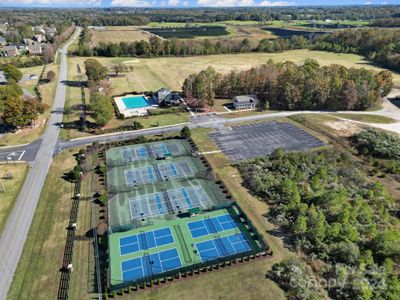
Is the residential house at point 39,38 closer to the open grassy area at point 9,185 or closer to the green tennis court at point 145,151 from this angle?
the open grassy area at point 9,185

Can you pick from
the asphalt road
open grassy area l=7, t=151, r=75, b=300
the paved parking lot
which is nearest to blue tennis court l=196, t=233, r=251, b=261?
open grassy area l=7, t=151, r=75, b=300

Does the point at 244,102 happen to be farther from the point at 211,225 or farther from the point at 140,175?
the point at 211,225

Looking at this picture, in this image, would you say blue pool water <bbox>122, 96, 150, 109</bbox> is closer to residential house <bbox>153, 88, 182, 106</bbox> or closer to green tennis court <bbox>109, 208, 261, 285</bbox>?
residential house <bbox>153, 88, 182, 106</bbox>

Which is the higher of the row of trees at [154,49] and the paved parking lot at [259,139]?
the row of trees at [154,49]

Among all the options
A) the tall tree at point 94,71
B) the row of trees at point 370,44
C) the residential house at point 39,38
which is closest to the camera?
the tall tree at point 94,71

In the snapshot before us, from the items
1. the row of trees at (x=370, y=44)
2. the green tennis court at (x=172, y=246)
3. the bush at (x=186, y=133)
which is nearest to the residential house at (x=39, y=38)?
the bush at (x=186, y=133)

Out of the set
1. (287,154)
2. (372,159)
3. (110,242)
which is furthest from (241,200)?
(372,159)
